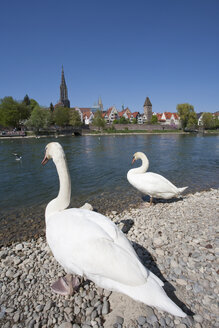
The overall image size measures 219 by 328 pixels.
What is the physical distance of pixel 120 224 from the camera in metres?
5.04

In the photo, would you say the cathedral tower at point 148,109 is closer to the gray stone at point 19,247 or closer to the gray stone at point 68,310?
the gray stone at point 19,247

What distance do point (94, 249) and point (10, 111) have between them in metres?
77.7

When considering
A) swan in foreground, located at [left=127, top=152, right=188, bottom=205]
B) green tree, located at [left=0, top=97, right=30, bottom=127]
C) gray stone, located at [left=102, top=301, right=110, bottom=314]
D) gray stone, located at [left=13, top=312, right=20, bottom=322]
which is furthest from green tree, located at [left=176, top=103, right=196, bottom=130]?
gray stone, located at [left=13, top=312, right=20, bottom=322]

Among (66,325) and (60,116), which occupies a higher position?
(60,116)

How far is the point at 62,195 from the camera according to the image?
3119 millimetres

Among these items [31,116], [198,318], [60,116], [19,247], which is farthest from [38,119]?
[198,318]

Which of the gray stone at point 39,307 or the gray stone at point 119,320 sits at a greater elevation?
the gray stone at point 119,320

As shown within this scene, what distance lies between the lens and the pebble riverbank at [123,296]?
7.57 ft

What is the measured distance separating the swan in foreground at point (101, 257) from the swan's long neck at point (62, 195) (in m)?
0.22

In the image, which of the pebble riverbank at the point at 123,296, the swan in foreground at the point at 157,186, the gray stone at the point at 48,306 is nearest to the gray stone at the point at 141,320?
the pebble riverbank at the point at 123,296

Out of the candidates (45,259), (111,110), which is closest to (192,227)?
(45,259)

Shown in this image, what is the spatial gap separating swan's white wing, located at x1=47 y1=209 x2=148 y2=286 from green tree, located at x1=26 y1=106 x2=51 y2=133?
2637 inches

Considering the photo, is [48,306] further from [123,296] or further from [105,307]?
[123,296]

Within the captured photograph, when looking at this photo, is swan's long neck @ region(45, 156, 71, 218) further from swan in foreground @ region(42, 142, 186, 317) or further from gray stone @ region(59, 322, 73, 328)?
gray stone @ region(59, 322, 73, 328)
